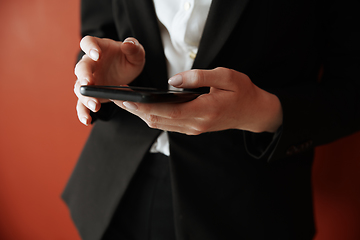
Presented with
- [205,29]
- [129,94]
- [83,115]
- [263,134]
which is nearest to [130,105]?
[129,94]

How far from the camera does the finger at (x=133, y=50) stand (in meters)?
0.47

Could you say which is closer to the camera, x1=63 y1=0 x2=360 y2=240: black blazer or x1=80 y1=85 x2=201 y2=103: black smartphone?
x1=80 y1=85 x2=201 y2=103: black smartphone

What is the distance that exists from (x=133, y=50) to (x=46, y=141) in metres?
1.08

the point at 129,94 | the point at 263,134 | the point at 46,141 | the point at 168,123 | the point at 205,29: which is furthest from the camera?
the point at 46,141

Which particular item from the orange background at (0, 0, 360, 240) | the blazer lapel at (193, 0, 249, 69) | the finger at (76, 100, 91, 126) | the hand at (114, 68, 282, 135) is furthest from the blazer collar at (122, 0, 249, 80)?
the orange background at (0, 0, 360, 240)

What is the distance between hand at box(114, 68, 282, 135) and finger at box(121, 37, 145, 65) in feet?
0.50

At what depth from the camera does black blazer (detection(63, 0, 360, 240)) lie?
529mm

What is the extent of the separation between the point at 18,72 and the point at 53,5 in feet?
1.31

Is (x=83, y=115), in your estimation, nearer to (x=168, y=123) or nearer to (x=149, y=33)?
(x=168, y=123)

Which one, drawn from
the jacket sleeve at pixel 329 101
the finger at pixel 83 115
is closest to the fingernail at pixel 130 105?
the finger at pixel 83 115

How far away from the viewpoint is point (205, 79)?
14.6 inches

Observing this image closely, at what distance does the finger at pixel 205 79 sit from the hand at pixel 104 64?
0.14m

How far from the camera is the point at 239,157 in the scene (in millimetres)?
596

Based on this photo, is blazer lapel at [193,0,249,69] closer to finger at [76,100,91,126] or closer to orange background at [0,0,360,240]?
finger at [76,100,91,126]
